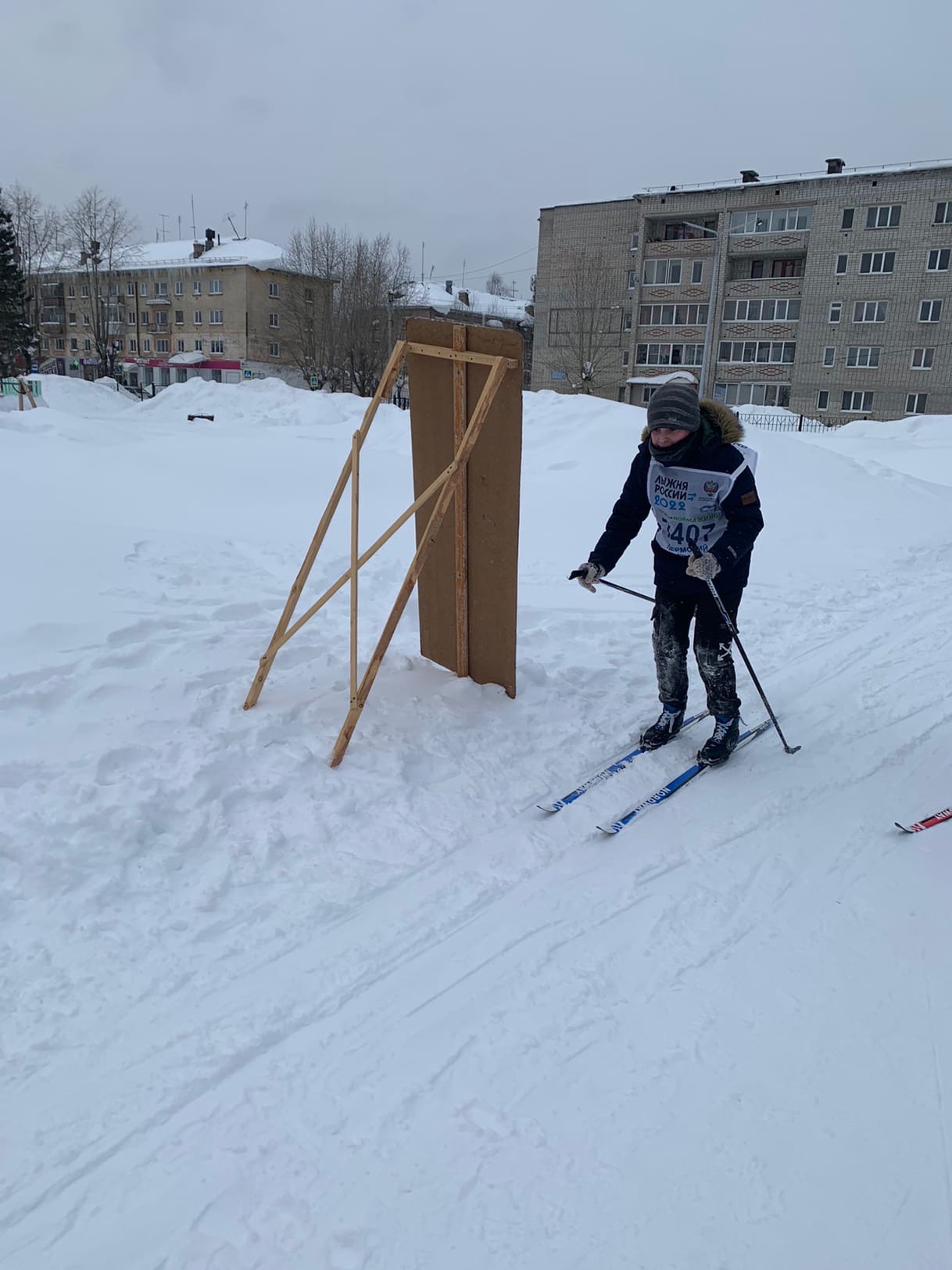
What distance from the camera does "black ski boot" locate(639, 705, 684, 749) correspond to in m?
4.34

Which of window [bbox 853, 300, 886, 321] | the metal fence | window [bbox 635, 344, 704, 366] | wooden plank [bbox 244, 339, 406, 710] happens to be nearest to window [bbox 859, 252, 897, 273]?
window [bbox 853, 300, 886, 321]

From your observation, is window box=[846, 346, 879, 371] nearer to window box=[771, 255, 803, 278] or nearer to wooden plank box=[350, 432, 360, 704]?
window box=[771, 255, 803, 278]

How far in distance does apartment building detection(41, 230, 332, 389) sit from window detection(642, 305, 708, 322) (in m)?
20.8

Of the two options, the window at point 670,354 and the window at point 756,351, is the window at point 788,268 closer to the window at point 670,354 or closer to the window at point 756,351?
the window at point 756,351

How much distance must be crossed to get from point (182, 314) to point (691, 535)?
59937 millimetres

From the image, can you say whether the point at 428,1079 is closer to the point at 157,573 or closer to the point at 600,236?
the point at 157,573

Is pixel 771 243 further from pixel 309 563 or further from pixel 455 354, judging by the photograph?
pixel 309 563

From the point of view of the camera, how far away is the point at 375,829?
11.3 ft

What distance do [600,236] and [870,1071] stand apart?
50325 mm

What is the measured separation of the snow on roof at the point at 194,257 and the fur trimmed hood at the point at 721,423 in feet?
177

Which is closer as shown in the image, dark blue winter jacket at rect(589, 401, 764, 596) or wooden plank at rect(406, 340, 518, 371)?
dark blue winter jacket at rect(589, 401, 764, 596)

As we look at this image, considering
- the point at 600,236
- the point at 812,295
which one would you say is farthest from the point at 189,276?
the point at 812,295

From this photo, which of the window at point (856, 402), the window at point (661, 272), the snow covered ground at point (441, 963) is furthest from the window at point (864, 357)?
the snow covered ground at point (441, 963)

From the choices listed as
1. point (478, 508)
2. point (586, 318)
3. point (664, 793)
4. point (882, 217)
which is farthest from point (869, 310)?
point (664, 793)
